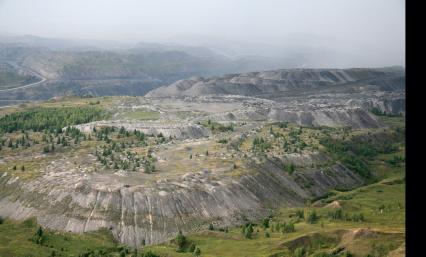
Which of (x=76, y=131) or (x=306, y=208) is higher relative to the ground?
(x=76, y=131)

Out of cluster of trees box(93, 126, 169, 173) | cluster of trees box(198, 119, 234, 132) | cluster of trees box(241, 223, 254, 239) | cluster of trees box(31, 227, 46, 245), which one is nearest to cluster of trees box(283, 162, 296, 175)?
cluster of trees box(93, 126, 169, 173)

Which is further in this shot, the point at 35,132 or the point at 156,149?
the point at 35,132

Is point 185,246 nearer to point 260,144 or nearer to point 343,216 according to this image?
point 343,216

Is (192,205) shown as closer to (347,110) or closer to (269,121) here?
(269,121)

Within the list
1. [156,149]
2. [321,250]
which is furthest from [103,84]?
[321,250]

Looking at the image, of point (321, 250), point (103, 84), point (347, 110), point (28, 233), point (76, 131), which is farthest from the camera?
point (103, 84)

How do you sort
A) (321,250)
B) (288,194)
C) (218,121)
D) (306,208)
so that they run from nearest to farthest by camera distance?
1. (321,250)
2. (306,208)
3. (288,194)
4. (218,121)

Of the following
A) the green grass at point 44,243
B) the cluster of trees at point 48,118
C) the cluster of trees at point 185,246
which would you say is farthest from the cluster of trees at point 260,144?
the green grass at point 44,243

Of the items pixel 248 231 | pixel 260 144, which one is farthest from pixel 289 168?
pixel 248 231
